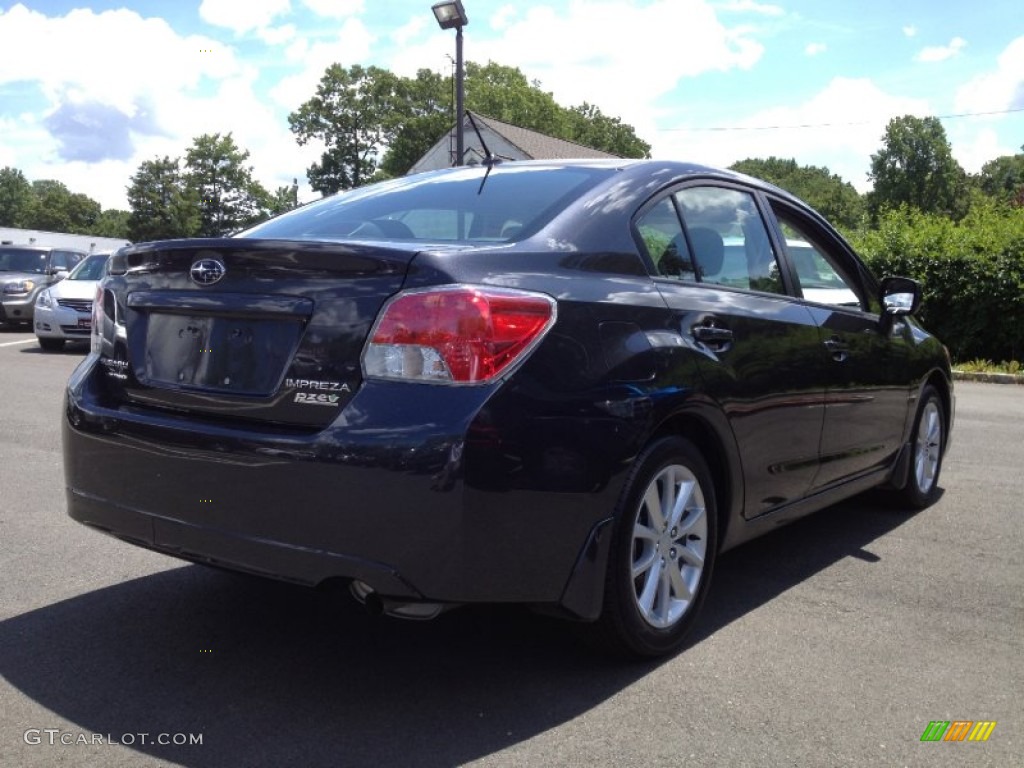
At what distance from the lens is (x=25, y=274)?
70.5ft

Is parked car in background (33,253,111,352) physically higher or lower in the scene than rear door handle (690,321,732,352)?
lower

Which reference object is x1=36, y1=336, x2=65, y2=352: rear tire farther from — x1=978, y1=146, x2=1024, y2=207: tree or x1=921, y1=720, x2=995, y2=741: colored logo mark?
x1=978, y1=146, x2=1024, y2=207: tree

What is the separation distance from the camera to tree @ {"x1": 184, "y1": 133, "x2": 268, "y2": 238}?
8575 cm

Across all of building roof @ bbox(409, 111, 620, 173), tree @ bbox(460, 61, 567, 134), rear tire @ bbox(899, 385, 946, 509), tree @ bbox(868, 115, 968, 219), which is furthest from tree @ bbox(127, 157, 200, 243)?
rear tire @ bbox(899, 385, 946, 509)

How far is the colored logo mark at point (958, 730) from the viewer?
2957 mm

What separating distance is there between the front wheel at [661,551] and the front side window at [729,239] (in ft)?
2.63

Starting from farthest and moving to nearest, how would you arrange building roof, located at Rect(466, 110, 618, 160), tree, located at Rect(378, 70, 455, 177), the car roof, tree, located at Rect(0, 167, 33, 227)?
tree, located at Rect(0, 167, 33, 227) → tree, located at Rect(378, 70, 455, 177) → building roof, located at Rect(466, 110, 618, 160) → the car roof

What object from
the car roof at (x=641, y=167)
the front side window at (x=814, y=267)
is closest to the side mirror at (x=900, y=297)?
the front side window at (x=814, y=267)

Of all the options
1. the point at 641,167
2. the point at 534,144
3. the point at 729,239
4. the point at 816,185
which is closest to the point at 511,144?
the point at 534,144

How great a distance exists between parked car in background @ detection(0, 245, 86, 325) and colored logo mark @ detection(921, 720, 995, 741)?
63.7 ft

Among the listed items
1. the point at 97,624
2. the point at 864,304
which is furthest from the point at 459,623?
the point at 864,304

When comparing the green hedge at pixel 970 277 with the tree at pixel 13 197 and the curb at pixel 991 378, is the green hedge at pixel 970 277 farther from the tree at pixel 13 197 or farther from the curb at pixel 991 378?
the tree at pixel 13 197

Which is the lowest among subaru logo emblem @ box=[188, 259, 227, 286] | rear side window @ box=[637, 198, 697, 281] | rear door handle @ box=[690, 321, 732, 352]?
rear door handle @ box=[690, 321, 732, 352]

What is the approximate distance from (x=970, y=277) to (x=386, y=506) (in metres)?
15.0
